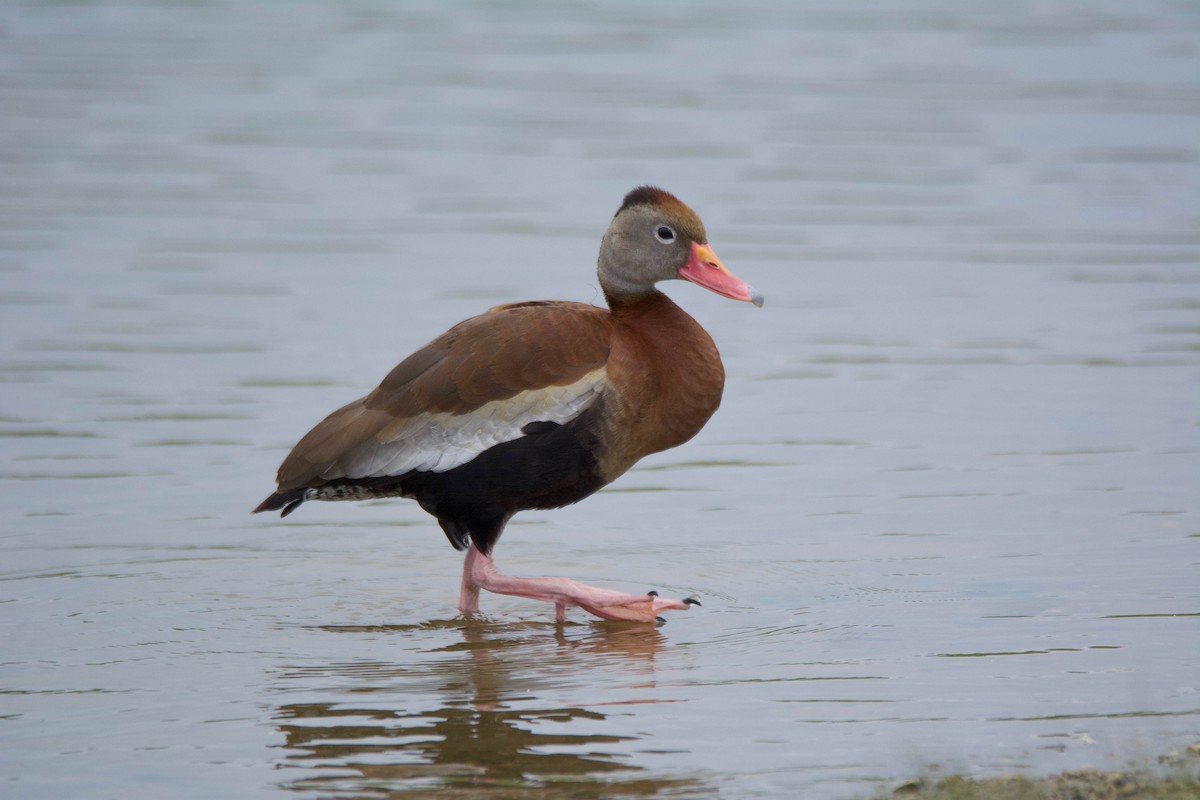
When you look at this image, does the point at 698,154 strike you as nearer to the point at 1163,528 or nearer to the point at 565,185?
the point at 565,185

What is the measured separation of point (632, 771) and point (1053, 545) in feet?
10.5

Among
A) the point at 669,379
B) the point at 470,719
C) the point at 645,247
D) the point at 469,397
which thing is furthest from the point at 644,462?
the point at 470,719

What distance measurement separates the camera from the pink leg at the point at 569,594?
739 cm

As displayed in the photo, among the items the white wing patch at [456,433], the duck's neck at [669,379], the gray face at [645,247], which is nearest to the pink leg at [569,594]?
the white wing patch at [456,433]

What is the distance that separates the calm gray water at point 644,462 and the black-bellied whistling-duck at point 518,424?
412 millimetres

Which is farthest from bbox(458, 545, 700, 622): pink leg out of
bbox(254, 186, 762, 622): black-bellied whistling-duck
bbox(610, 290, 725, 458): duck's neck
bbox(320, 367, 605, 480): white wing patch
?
bbox(610, 290, 725, 458): duck's neck

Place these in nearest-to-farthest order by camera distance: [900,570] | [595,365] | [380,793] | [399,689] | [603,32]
→ 1. [380,793]
2. [399,689]
3. [595,365]
4. [900,570]
5. [603,32]

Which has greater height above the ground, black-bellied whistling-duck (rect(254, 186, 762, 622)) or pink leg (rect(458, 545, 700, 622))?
black-bellied whistling-duck (rect(254, 186, 762, 622))

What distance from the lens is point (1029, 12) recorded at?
1062 inches

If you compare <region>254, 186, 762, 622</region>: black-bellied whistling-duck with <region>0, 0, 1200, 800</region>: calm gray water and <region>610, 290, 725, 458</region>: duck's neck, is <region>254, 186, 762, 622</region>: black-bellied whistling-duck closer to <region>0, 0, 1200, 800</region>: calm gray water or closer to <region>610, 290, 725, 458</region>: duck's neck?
<region>610, 290, 725, 458</region>: duck's neck

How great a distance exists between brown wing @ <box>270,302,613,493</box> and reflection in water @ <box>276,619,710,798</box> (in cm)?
66

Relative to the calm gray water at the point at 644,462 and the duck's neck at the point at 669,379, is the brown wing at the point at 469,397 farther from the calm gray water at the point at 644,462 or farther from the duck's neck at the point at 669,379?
the calm gray water at the point at 644,462

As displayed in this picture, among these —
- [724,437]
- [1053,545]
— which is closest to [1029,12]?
[724,437]

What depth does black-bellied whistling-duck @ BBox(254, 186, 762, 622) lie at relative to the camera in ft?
23.9
